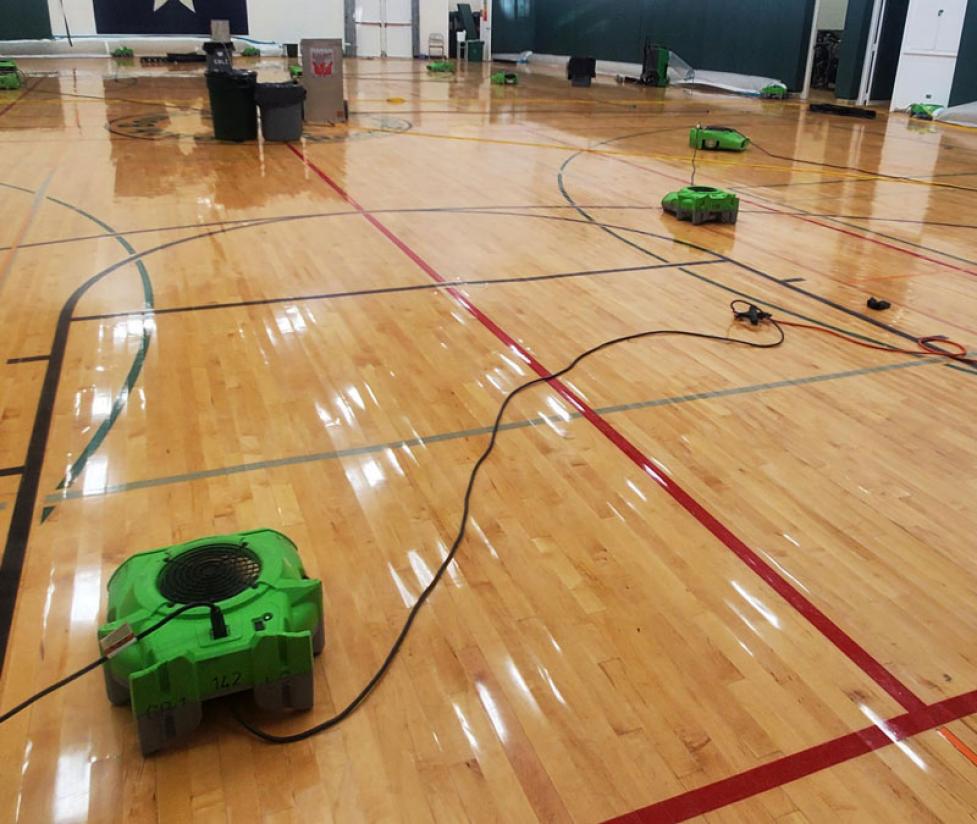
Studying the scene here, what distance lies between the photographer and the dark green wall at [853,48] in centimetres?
1527

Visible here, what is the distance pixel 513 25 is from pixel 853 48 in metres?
11.6

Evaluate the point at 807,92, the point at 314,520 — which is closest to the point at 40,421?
the point at 314,520

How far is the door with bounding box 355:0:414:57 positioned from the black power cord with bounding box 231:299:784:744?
21.6m

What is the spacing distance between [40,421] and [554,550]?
82.4 inches

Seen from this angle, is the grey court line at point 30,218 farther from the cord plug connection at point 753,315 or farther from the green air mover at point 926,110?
the green air mover at point 926,110

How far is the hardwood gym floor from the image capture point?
1.94 meters

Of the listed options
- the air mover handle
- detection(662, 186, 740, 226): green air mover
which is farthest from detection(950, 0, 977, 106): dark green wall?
the air mover handle

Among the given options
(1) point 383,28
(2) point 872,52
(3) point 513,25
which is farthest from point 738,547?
(3) point 513,25

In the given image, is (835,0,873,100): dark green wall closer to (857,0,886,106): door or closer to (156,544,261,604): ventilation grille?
(857,0,886,106): door

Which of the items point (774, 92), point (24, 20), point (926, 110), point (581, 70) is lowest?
point (926, 110)

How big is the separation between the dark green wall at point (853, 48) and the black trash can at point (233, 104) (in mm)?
11244

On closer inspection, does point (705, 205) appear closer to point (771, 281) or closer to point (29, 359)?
point (771, 281)

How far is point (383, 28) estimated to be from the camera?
2383 centimetres

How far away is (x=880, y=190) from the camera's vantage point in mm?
8219
